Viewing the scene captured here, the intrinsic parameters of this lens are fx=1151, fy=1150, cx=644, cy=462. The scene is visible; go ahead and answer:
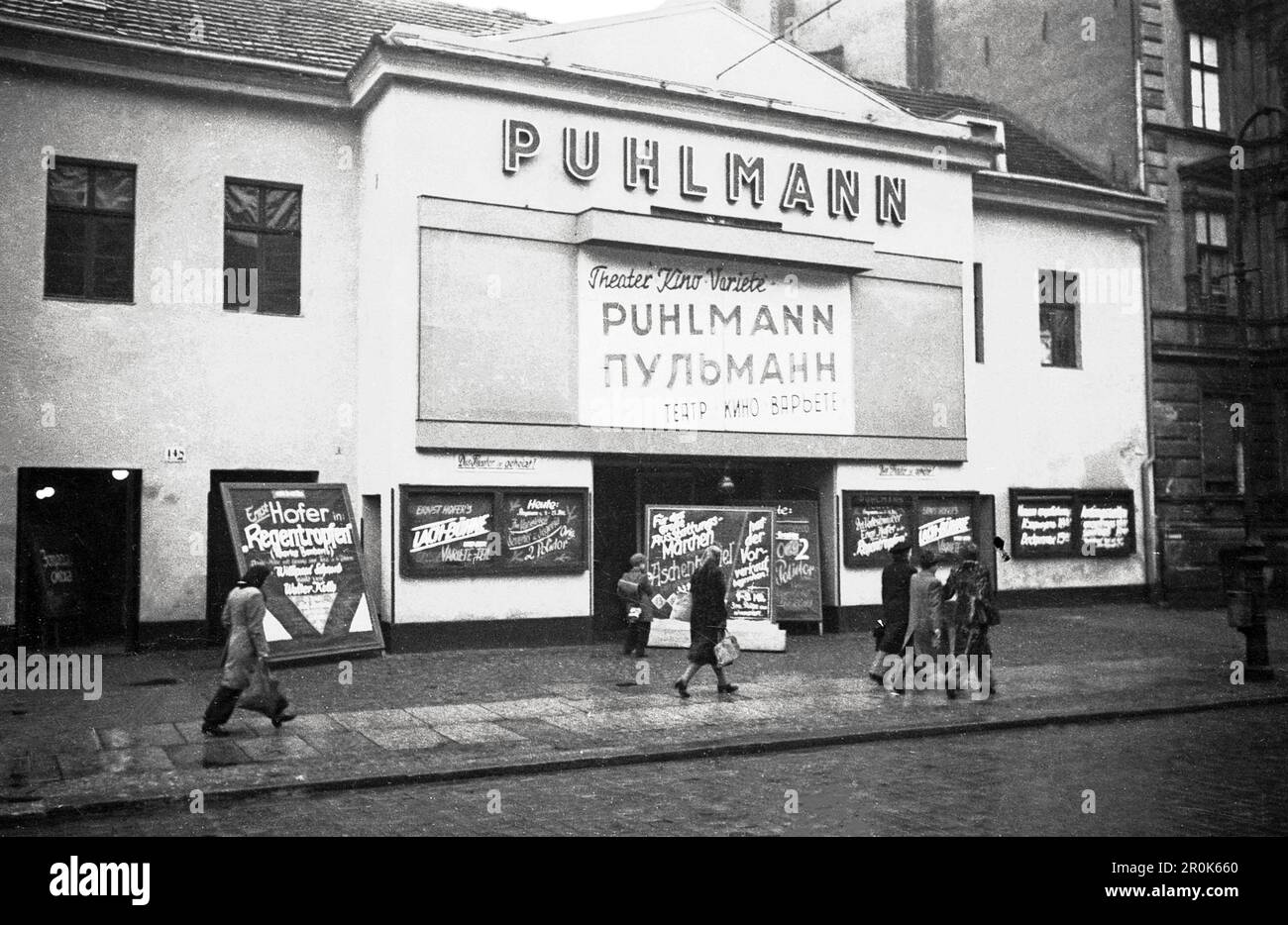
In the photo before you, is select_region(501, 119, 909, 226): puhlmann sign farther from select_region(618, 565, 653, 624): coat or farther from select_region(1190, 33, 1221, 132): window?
select_region(1190, 33, 1221, 132): window

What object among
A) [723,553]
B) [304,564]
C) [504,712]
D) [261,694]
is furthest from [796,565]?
[261,694]

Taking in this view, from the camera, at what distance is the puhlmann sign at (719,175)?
1719 cm

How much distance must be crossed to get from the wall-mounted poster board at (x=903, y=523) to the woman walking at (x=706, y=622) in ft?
21.8

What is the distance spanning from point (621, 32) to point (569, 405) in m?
5.95

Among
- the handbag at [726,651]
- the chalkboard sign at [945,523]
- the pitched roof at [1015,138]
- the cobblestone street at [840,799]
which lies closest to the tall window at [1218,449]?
the pitched roof at [1015,138]

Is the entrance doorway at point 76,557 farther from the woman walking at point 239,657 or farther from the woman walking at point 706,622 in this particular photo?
the woman walking at point 706,622

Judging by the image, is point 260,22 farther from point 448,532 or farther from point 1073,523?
point 1073,523

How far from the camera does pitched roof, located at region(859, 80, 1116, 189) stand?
78.2 ft

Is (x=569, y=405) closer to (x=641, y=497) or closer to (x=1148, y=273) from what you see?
(x=641, y=497)

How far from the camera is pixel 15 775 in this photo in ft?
29.8

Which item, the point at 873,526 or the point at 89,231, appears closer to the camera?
the point at 89,231

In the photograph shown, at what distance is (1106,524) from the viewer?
22.8 metres

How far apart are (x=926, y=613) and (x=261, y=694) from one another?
714 cm

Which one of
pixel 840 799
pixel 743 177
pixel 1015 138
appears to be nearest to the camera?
pixel 840 799
